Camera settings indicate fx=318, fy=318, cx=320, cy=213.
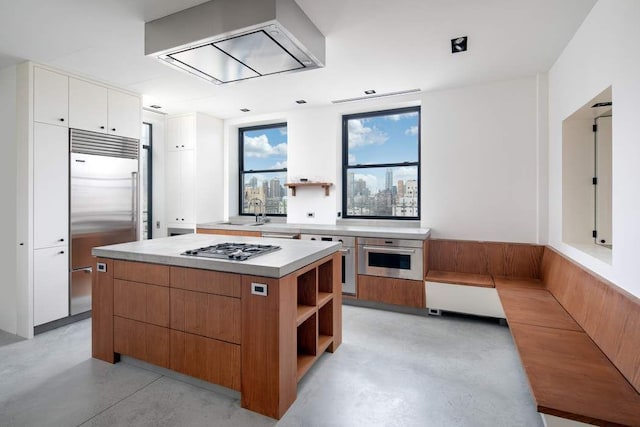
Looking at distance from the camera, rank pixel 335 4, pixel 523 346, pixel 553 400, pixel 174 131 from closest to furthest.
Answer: pixel 553 400, pixel 523 346, pixel 335 4, pixel 174 131

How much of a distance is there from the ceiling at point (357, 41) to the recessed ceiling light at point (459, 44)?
46mm

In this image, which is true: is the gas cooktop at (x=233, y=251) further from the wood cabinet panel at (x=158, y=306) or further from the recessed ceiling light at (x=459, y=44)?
the recessed ceiling light at (x=459, y=44)

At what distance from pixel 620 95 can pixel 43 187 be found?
15.7 ft

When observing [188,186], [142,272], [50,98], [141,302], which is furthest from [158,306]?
[188,186]

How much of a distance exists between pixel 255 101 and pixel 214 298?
10.9 feet

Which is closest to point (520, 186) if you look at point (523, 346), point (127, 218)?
point (523, 346)

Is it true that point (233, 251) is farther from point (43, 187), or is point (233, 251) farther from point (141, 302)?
point (43, 187)

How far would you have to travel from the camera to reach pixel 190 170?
5.08 metres

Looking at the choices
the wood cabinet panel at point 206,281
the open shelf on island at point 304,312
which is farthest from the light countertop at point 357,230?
the wood cabinet panel at point 206,281

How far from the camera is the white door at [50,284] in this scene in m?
3.18

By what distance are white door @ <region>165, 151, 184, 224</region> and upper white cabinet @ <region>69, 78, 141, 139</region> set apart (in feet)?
3.36

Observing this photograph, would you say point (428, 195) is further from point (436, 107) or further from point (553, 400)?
point (553, 400)

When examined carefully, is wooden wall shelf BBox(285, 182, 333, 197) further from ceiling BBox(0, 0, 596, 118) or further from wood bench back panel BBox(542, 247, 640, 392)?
wood bench back panel BBox(542, 247, 640, 392)

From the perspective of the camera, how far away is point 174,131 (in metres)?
5.18
